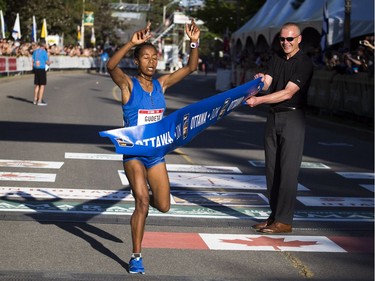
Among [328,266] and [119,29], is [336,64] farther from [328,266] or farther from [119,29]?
[119,29]

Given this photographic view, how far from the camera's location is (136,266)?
723cm

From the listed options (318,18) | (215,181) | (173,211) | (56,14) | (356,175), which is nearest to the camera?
(173,211)

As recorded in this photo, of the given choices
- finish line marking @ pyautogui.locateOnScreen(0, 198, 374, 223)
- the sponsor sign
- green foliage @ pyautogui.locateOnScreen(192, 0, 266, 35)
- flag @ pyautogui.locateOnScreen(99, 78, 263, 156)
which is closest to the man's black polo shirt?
flag @ pyautogui.locateOnScreen(99, 78, 263, 156)

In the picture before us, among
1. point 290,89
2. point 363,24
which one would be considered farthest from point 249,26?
point 290,89

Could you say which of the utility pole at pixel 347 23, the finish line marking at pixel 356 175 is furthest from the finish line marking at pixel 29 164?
the utility pole at pixel 347 23

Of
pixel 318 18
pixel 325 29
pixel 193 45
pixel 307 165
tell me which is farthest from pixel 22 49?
pixel 193 45

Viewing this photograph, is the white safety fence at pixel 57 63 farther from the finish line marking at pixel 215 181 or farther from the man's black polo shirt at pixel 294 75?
the man's black polo shirt at pixel 294 75

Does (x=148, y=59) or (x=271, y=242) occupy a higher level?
(x=148, y=59)

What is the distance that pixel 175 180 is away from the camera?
1284cm

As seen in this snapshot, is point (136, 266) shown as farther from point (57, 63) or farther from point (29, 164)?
point (57, 63)

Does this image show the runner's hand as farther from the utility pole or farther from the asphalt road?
the utility pole

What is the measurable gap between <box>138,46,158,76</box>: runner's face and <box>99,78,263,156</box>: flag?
414mm

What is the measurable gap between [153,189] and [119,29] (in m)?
103

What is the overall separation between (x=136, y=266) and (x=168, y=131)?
1.10 m
